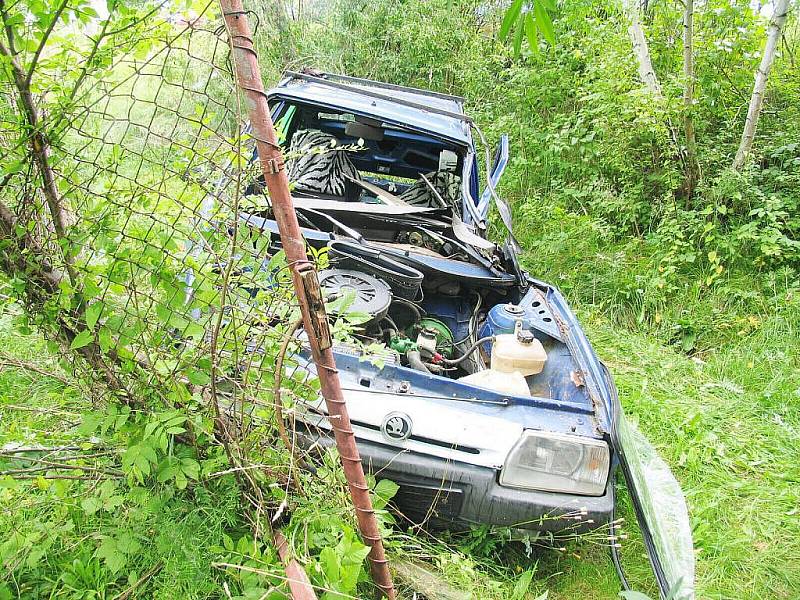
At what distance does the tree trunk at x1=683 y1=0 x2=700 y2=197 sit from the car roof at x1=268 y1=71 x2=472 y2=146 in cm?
197

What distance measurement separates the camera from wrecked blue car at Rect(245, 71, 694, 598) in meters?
1.96

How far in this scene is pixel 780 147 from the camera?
4.68 metres

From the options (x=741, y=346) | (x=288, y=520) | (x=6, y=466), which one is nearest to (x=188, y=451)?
(x=288, y=520)

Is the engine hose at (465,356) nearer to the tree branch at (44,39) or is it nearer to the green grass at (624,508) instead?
the green grass at (624,508)

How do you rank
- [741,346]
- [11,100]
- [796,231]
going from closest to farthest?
1. [11,100]
2. [741,346]
3. [796,231]

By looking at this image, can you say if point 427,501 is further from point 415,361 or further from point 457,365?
point 457,365

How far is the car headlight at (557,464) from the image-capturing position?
198cm

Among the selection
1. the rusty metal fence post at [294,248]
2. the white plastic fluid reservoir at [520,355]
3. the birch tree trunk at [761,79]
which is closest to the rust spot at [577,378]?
the white plastic fluid reservoir at [520,355]

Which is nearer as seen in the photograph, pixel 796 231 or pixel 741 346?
pixel 741 346

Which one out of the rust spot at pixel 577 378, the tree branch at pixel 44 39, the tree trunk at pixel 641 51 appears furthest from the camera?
the tree trunk at pixel 641 51

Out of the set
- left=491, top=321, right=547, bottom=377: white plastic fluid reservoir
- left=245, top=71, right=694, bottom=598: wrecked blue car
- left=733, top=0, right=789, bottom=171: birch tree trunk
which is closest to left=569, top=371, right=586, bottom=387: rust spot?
left=245, top=71, right=694, bottom=598: wrecked blue car

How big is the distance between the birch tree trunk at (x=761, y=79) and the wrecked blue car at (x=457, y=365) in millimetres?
2301

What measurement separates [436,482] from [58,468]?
1191mm

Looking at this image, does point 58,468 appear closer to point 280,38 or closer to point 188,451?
point 188,451
